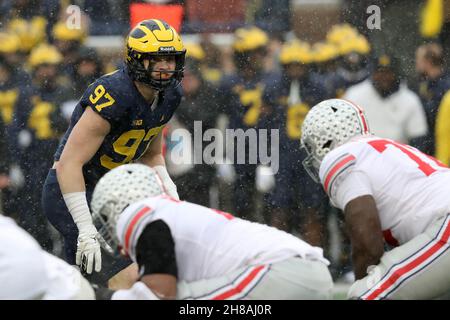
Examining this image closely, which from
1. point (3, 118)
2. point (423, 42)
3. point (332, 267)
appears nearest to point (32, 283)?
point (332, 267)

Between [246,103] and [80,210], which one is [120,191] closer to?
[80,210]

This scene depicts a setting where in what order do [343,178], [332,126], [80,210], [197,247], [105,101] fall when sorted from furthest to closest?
1. [105,101]
2. [80,210]
3. [332,126]
4. [343,178]
5. [197,247]

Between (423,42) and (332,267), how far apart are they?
1.93 metres

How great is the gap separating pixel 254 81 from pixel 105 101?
2692mm

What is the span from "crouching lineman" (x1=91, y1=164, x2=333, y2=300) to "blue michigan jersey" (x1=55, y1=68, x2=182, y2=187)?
1407mm

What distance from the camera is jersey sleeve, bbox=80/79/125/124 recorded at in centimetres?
550

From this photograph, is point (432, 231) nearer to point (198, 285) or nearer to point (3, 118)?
point (198, 285)

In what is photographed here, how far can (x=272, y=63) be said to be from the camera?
813 cm

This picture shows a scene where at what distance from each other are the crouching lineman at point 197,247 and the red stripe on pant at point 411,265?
421 millimetres

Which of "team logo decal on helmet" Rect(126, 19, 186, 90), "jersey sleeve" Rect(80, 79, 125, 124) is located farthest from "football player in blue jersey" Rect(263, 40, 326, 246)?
"jersey sleeve" Rect(80, 79, 125, 124)

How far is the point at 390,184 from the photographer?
15.2 ft

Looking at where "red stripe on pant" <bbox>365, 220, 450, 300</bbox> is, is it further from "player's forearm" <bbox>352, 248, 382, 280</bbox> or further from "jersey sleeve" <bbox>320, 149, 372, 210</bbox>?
"jersey sleeve" <bbox>320, 149, 372, 210</bbox>

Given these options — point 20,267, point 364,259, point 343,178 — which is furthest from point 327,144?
point 20,267

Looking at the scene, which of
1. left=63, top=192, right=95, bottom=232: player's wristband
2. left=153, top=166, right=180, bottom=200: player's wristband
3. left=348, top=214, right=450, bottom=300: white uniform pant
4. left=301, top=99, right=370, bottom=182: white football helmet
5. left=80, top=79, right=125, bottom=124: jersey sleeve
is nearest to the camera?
left=348, top=214, right=450, bottom=300: white uniform pant
